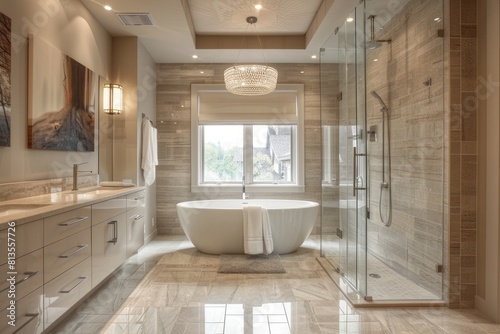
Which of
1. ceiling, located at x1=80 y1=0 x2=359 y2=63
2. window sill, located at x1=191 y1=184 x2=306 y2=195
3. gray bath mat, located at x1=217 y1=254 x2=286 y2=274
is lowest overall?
gray bath mat, located at x1=217 y1=254 x2=286 y2=274

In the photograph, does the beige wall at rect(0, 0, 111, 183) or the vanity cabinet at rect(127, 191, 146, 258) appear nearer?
the beige wall at rect(0, 0, 111, 183)

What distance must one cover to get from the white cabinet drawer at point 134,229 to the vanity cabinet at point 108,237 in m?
0.11

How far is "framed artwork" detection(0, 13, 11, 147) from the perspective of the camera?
2.14 m

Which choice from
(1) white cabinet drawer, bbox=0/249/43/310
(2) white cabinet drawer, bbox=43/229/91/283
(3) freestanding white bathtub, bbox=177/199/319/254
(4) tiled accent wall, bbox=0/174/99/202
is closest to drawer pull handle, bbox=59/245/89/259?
(2) white cabinet drawer, bbox=43/229/91/283

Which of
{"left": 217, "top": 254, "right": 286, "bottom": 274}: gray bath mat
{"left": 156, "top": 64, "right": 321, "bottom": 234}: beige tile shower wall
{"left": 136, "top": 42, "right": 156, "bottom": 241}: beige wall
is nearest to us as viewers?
{"left": 217, "top": 254, "right": 286, "bottom": 274}: gray bath mat

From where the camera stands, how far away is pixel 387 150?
3252 millimetres

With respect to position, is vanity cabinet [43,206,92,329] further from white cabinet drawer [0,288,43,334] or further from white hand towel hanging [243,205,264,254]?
white hand towel hanging [243,205,264,254]

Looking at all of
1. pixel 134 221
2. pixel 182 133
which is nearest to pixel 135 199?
pixel 134 221

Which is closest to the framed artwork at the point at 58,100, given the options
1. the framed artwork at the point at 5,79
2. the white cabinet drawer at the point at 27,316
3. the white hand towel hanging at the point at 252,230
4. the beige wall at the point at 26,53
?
the beige wall at the point at 26,53

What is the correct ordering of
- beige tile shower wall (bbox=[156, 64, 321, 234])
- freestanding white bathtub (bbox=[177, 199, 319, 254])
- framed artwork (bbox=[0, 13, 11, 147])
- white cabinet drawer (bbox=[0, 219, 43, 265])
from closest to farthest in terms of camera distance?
white cabinet drawer (bbox=[0, 219, 43, 265]) < framed artwork (bbox=[0, 13, 11, 147]) < freestanding white bathtub (bbox=[177, 199, 319, 254]) < beige tile shower wall (bbox=[156, 64, 321, 234])

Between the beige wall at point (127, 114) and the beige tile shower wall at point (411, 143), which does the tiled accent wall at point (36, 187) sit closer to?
the beige wall at point (127, 114)

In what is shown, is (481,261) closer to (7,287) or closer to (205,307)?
(205,307)

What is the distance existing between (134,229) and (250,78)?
79.6 inches

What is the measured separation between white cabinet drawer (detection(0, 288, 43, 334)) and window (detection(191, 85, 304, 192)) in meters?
3.44
